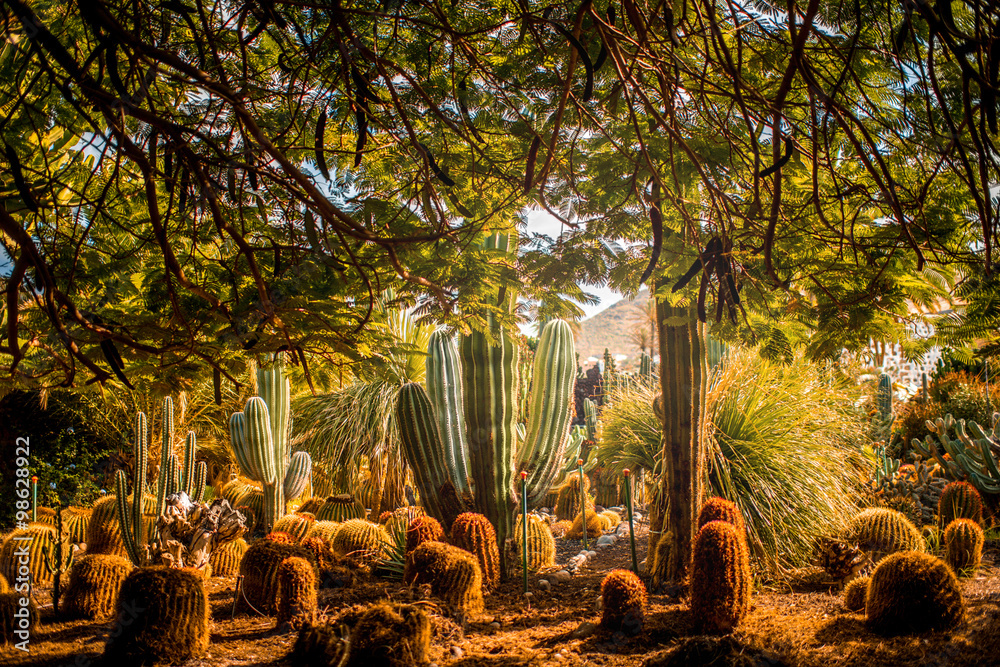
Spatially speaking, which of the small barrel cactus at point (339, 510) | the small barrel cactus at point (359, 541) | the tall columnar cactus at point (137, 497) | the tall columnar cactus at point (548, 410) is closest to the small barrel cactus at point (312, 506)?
the small barrel cactus at point (339, 510)

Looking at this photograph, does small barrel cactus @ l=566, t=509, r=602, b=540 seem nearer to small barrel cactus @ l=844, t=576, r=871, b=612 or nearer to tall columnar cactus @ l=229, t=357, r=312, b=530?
tall columnar cactus @ l=229, t=357, r=312, b=530

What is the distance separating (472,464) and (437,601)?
198cm

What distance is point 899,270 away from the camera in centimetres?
364

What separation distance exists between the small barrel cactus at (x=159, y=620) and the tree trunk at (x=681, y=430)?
380 cm

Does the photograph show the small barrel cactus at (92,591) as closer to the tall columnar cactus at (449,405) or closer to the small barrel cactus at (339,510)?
the tall columnar cactus at (449,405)

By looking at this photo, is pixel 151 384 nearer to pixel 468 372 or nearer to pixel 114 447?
pixel 468 372

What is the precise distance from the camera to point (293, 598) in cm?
476

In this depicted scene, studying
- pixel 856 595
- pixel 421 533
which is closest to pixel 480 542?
pixel 421 533

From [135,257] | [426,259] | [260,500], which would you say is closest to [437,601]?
[426,259]

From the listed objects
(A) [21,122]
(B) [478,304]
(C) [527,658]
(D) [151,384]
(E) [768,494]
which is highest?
(A) [21,122]

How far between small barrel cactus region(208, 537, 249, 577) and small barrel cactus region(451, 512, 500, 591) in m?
2.76

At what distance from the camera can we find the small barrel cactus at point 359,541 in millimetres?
6523

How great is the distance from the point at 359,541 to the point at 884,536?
5157mm

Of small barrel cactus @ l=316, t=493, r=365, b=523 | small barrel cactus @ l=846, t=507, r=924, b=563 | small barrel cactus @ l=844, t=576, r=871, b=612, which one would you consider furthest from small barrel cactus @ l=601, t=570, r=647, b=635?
small barrel cactus @ l=316, t=493, r=365, b=523
